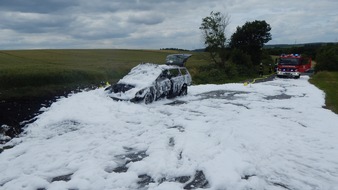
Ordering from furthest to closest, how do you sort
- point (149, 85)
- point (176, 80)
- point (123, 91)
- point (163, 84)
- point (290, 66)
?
point (290, 66)
point (176, 80)
point (163, 84)
point (149, 85)
point (123, 91)

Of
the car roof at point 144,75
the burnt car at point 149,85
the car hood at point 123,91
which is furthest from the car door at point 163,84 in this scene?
the car hood at point 123,91

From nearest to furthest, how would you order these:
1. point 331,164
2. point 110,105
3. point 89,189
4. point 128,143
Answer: point 89,189 < point 331,164 < point 128,143 < point 110,105

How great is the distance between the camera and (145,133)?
8.88m

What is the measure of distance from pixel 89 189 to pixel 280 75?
1182 inches

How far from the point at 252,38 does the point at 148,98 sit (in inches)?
1248

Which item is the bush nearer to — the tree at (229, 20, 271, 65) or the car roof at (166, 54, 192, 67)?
the tree at (229, 20, 271, 65)

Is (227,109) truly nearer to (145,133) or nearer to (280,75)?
(145,133)

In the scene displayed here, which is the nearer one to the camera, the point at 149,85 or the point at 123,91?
the point at 123,91

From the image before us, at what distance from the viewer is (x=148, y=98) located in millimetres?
12906

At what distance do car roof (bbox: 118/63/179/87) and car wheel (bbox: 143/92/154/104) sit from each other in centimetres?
42

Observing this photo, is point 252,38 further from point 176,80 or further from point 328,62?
point 176,80

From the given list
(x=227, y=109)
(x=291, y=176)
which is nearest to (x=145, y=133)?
(x=291, y=176)

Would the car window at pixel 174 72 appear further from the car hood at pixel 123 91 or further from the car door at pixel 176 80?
the car hood at pixel 123 91

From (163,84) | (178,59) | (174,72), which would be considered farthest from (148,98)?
(178,59)
